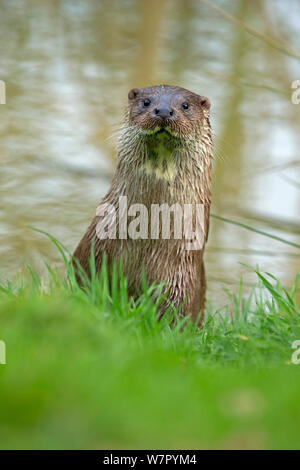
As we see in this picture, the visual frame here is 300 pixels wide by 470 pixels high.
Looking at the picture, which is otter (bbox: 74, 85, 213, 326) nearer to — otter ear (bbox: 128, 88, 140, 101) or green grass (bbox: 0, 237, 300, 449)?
otter ear (bbox: 128, 88, 140, 101)

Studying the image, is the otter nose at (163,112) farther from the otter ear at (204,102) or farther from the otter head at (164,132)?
the otter ear at (204,102)

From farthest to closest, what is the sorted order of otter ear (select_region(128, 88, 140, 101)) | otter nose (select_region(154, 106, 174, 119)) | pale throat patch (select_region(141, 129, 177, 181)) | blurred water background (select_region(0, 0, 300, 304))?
blurred water background (select_region(0, 0, 300, 304))
otter ear (select_region(128, 88, 140, 101))
pale throat patch (select_region(141, 129, 177, 181))
otter nose (select_region(154, 106, 174, 119))

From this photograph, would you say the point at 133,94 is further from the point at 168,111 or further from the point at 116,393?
the point at 116,393

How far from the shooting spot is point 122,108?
27.5 feet

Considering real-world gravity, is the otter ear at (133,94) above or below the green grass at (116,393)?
above

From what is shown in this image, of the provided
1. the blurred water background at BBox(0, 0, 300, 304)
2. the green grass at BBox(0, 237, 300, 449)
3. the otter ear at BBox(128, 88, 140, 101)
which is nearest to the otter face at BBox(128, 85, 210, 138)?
the otter ear at BBox(128, 88, 140, 101)

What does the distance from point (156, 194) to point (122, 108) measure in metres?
4.57

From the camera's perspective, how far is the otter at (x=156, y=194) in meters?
3.92

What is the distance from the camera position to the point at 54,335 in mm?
2576

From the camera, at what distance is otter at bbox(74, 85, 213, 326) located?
12.9ft

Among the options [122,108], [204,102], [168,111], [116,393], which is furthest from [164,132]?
[122,108]

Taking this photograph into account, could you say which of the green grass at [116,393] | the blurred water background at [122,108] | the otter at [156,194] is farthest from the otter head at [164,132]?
the green grass at [116,393]
